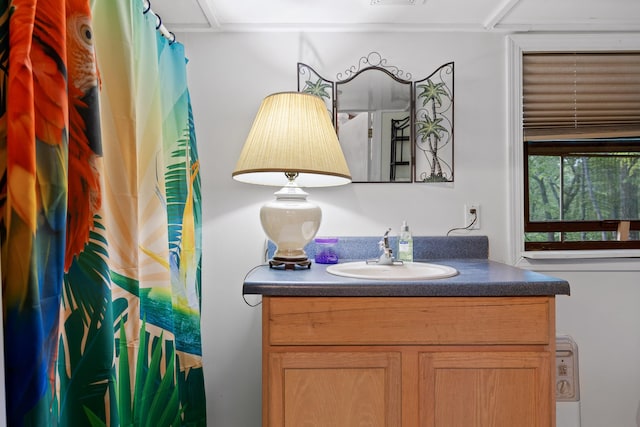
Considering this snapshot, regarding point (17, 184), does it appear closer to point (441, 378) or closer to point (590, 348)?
point (441, 378)

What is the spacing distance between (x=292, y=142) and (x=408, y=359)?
0.82m

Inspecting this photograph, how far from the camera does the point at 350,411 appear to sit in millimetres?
1275

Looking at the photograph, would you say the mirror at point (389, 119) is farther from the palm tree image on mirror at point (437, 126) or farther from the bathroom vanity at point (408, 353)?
the bathroom vanity at point (408, 353)

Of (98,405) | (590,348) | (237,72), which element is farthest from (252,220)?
(590,348)

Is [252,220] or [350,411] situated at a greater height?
[252,220]

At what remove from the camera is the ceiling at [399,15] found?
174 centimetres

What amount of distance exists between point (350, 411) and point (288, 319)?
0.33 metres

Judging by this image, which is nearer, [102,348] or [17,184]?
[17,184]

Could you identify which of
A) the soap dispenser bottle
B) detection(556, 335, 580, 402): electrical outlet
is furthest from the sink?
detection(556, 335, 580, 402): electrical outlet

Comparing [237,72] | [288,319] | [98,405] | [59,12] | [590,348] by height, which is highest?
[237,72]

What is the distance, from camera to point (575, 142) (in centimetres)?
203

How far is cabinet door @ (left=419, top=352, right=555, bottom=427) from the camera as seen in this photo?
1.27 metres

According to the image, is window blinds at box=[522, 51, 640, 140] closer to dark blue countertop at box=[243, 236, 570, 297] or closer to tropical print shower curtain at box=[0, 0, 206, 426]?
dark blue countertop at box=[243, 236, 570, 297]

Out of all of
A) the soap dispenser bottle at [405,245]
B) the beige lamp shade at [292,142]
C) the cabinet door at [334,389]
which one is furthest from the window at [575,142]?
the cabinet door at [334,389]
